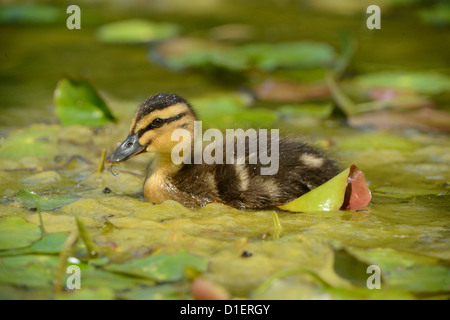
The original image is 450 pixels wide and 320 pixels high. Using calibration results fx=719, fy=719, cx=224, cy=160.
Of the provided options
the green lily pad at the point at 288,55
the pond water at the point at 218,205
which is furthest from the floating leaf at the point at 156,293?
the green lily pad at the point at 288,55

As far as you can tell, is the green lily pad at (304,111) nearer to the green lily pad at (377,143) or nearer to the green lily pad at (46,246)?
the green lily pad at (377,143)

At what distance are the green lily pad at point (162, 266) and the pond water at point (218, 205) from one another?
2 centimetres

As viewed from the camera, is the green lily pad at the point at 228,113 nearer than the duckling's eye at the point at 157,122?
No

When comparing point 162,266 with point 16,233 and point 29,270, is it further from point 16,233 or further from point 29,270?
point 16,233

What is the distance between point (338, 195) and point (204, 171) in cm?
82

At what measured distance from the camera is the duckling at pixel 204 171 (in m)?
4.18

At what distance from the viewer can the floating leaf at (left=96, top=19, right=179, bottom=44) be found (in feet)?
26.3

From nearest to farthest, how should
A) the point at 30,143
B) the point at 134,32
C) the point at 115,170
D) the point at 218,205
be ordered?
the point at 218,205, the point at 115,170, the point at 30,143, the point at 134,32

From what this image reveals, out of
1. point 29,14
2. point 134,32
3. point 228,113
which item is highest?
point 29,14

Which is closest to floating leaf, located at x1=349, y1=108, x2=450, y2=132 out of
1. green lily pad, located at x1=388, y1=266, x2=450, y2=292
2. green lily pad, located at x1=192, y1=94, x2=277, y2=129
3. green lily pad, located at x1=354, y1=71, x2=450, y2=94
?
green lily pad, located at x1=354, y1=71, x2=450, y2=94

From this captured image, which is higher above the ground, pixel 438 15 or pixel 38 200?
pixel 438 15

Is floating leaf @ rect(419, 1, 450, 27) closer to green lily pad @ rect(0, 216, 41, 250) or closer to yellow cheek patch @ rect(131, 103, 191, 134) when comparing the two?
yellow cheek patch @ rect(131, 103, 191, 134)

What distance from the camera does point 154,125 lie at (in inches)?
169

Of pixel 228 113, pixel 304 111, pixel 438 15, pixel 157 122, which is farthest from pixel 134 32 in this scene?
pixel 157 122
